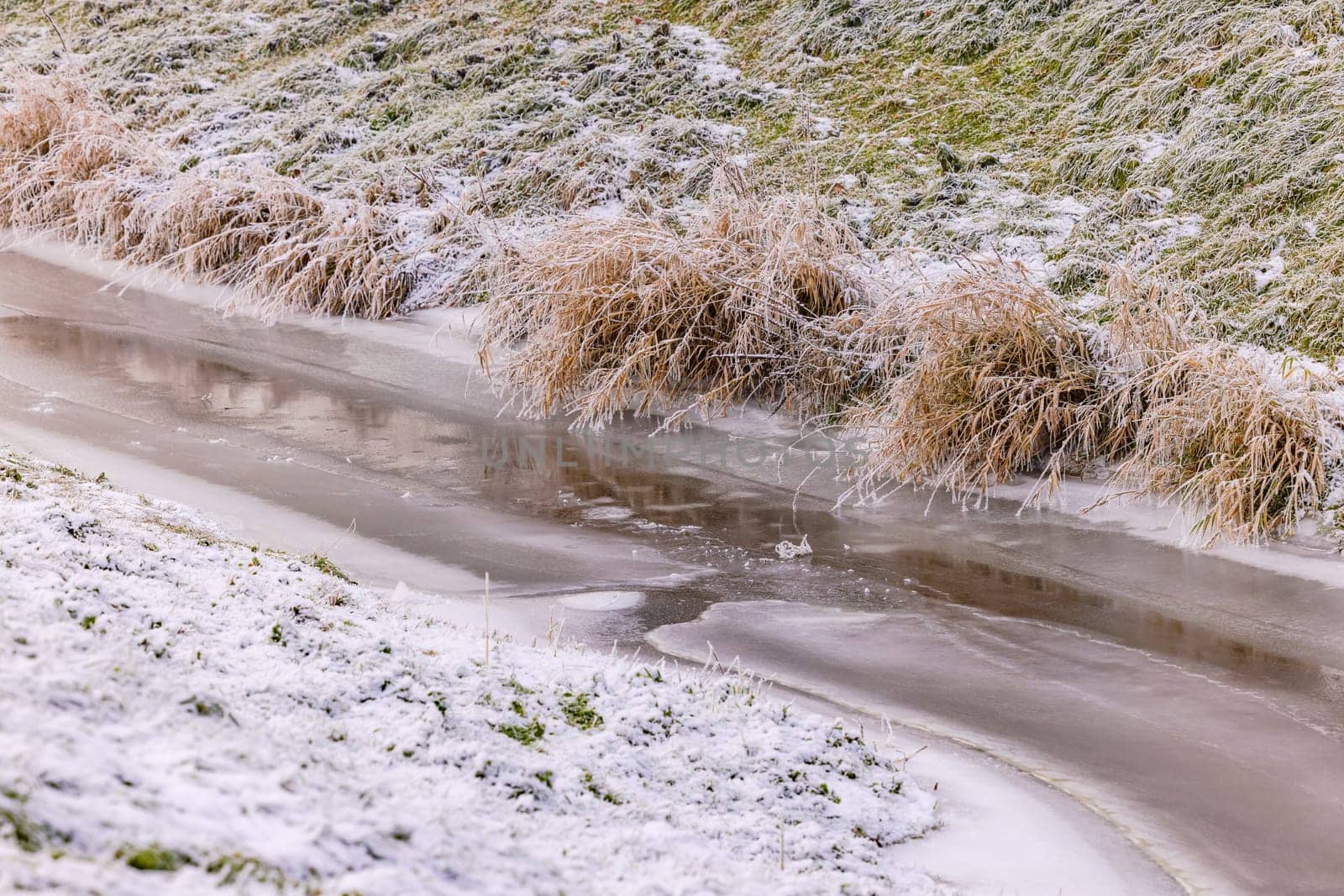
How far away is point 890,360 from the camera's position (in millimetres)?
6172

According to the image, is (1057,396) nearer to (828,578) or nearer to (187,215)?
(828,578)

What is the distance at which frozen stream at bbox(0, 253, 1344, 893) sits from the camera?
3357 mm

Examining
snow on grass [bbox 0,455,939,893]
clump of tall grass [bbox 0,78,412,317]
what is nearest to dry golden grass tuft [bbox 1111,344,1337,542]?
snow on grass [bbox 0,455,939,893]

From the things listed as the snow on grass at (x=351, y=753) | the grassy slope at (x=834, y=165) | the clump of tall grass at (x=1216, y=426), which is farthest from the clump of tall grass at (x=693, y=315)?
the snow on grass at (x=351, y=753)

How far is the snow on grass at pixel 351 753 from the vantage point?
5.33 ft

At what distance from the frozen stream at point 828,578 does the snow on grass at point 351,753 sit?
54 centimetres

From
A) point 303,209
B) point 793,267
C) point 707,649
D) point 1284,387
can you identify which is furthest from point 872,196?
point 707,649

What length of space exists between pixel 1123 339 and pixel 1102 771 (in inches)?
109

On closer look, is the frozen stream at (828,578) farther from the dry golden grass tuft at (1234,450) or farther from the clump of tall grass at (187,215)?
the clump of tall grass at (187,215)

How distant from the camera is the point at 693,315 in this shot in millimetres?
6590

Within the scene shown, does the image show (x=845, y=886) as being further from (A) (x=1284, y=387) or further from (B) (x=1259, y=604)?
(A) (x=1284, y=387)

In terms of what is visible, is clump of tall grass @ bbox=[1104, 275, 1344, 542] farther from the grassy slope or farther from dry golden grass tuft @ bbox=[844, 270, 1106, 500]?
dry golden grass tuft @ bbox=[844, 270, 1106, 500]

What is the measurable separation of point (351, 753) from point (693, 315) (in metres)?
4.66

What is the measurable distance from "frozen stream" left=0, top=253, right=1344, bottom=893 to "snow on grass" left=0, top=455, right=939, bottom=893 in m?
0.54
